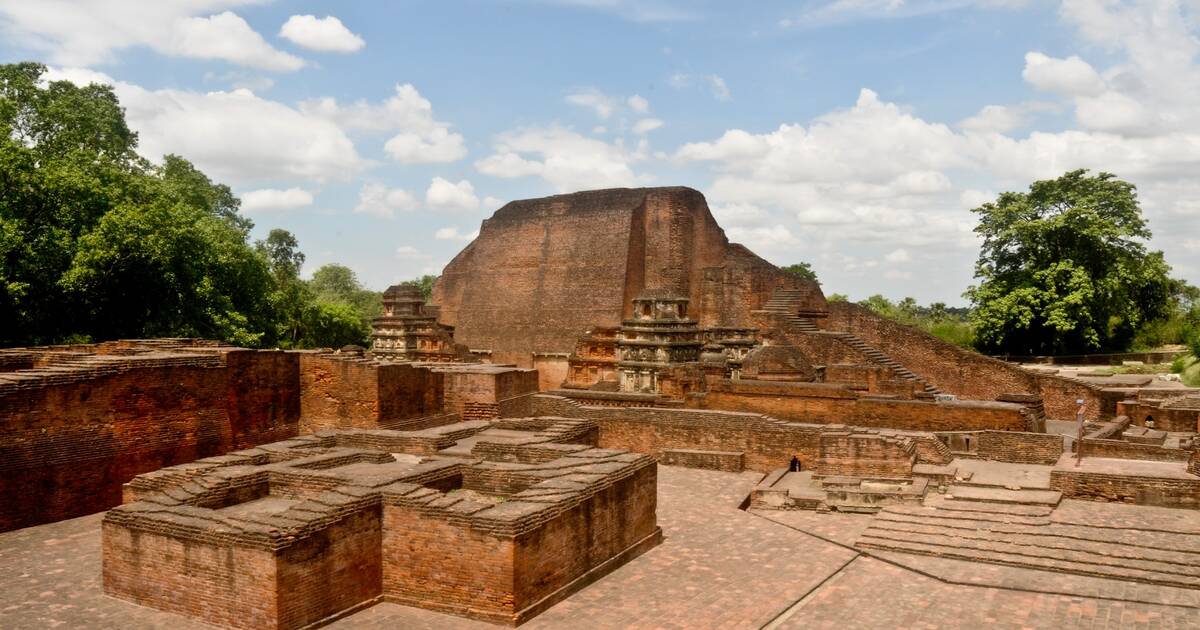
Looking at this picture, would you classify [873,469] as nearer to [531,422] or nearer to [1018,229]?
[531,422]

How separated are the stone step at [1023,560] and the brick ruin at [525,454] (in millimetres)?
28

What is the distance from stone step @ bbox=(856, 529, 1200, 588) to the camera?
28.6ft

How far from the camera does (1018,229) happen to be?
26812mm

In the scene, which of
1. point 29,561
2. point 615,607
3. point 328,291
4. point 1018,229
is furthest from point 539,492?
point 328,291

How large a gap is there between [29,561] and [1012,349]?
90.1ft

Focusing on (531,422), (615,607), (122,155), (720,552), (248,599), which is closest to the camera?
(248,599)

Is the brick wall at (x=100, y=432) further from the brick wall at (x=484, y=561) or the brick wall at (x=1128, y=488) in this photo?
the brick wall at (x=1128, y=488)

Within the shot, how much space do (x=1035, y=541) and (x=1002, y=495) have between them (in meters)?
1.71

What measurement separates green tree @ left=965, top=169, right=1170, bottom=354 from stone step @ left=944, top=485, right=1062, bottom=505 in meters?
16.0

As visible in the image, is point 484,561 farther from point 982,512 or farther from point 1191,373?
point 1191,373

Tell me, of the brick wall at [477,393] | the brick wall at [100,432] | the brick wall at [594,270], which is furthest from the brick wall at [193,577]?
the brick wall at [594,270]

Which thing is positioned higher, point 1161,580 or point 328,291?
point 328,291

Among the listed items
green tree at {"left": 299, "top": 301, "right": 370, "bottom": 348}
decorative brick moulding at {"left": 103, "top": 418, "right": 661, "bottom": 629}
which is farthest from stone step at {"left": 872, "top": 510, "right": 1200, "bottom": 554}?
green tree at {"left": 299, "top": 301, "right": 370, "bottom": 348}

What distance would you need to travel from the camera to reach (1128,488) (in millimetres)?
11344
